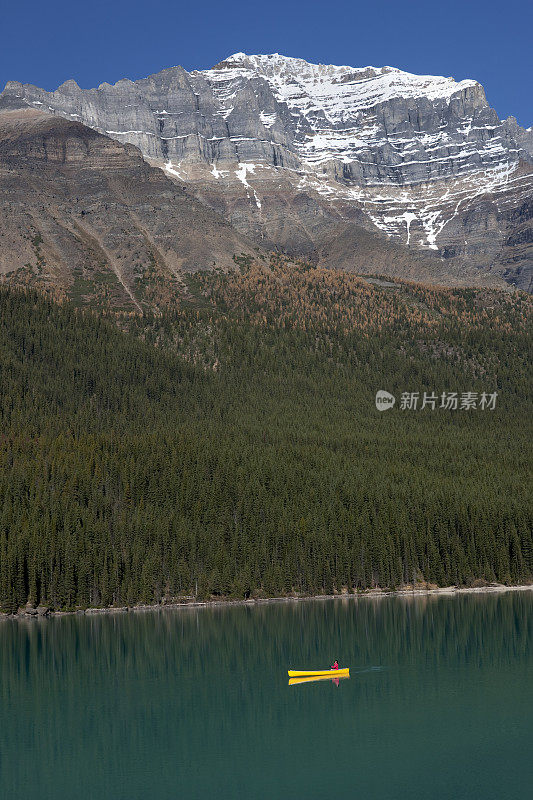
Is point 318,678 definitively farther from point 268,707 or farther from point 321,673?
point 268,707

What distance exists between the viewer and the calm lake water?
2532 inches

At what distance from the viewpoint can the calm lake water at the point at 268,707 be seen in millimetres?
64312

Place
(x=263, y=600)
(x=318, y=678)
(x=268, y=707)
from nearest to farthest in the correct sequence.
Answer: (x=268, y=707)
(x=318, y=678)
(x=263, y=600)

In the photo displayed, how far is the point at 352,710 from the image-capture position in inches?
3265

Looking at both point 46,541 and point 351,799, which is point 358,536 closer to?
point 46,541

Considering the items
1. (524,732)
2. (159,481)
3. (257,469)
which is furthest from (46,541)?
(524,732)

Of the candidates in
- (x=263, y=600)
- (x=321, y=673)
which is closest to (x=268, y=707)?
(x=321, y=673)

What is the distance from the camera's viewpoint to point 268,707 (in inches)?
3327

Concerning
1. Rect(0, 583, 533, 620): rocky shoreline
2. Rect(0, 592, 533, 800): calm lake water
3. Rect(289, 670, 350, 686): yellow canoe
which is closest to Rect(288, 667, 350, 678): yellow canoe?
Rect(289, 670, 350, 686): yellow canoe

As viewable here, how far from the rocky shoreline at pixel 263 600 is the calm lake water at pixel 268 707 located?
26.2 feet

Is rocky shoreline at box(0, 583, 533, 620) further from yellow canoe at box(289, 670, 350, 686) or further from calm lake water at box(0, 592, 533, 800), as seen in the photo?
yellow canoe at box(289, 670, 350, 686)

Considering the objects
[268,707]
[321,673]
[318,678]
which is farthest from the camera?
[318,678]

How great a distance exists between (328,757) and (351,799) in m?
9.42

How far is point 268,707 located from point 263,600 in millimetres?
75017
